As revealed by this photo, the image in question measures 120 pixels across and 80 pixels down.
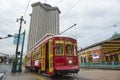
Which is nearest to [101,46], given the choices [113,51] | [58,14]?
[113,51]

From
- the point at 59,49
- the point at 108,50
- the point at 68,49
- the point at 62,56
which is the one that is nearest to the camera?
the point at 62,56

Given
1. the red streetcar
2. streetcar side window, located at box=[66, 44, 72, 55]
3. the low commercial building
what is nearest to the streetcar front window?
the red streetcar

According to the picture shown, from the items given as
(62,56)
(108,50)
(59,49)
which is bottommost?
(62,56)

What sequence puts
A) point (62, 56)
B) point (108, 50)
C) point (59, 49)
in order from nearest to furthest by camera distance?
point (62, 56) → point (59, 49) → point (108, 50)

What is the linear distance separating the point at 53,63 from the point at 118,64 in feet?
46.0

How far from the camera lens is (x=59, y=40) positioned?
415 inches

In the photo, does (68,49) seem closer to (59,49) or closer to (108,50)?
(59,49)

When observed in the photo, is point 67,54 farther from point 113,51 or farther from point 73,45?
point 113,51

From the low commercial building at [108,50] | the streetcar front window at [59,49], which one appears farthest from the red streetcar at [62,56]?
the low commercial building at [108,50]

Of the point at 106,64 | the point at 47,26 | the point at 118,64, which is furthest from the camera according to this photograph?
the point at 106,64

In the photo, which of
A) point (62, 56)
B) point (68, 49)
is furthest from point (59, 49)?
point (68, 49)

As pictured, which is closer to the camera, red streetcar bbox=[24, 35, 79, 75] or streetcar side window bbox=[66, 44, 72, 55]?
red streetcar bbox=[24, 35, 79, 75]

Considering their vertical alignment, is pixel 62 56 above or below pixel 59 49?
below

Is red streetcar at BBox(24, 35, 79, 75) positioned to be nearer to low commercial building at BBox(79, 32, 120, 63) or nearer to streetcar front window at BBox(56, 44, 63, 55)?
streetcar front window at BBox(56, 44, 63, 55)
